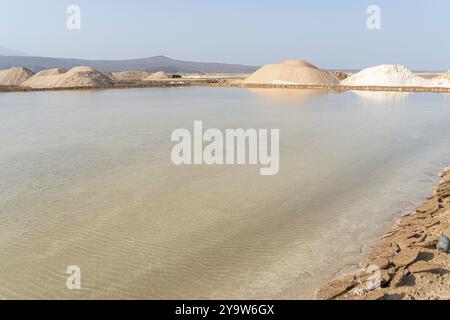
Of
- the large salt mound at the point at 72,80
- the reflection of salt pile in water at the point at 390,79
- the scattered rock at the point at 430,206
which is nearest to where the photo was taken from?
the scattered rock at the point at 430,206

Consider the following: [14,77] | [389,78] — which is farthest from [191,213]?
[14,77]

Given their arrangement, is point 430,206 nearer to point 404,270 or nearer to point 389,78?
point 404,270

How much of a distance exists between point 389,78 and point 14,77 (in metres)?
36.3

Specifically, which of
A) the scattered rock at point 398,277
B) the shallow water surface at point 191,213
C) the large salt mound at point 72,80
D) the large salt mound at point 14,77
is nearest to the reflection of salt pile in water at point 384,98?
the shallow water surface at point 191,213

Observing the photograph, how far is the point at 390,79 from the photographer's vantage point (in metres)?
38.3

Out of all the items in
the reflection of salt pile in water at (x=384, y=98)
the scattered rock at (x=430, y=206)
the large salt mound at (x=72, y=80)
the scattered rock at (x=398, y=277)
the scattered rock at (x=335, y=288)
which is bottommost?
the scattered rock at (x=335, y=288)

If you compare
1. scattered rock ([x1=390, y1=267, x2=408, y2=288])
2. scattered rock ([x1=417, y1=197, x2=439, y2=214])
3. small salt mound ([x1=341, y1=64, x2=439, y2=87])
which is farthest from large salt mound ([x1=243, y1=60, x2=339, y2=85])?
scattered rock ([x1=390, y1=267, x2=408, y2=288])

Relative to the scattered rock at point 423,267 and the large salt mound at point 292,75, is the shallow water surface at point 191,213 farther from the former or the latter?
the large salt mound at point 292,75

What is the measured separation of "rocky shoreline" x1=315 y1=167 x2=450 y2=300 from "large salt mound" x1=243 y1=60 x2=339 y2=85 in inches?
1447

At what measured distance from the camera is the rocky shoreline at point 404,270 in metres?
3.34

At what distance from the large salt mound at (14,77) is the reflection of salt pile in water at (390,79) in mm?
31847

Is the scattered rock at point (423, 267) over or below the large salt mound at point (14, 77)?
below
